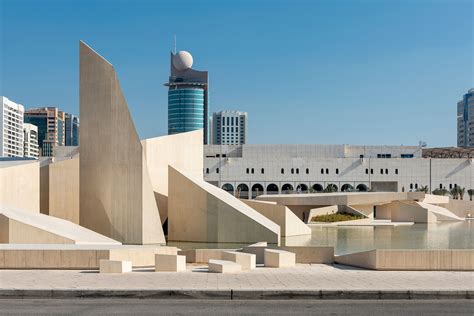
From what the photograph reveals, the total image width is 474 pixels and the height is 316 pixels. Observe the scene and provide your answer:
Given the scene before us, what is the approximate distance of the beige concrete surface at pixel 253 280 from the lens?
11250mm

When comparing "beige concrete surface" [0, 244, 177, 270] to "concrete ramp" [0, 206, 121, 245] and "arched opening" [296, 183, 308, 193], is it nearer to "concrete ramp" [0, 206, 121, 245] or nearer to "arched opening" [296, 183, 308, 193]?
"concrete ramp" [0, 206, 121, 245]

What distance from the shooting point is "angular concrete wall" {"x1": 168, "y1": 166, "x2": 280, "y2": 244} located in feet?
88.9

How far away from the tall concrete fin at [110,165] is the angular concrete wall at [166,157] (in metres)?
3.19

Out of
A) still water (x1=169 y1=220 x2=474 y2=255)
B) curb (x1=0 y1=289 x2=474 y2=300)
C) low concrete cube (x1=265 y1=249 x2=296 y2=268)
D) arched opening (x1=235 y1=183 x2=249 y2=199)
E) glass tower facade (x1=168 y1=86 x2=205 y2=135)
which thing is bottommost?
arched opening (x1=235 y1=183 x2=249 y2=199)

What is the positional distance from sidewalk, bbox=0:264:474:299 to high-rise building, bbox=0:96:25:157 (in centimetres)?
15010

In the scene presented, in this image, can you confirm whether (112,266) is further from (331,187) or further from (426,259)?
(331,187)

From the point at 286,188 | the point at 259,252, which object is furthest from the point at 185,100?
the point at 259,252

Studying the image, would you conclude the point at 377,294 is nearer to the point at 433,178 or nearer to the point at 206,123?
the point at 433,178

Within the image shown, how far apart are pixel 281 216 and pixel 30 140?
159352 millimetres

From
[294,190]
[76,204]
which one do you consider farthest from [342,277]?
[294,190]

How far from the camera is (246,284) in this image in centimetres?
1166

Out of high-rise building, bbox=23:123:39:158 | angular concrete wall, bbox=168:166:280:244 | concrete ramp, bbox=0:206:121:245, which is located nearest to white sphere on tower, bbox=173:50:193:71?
high-rise building, bbox=23:123:39:158

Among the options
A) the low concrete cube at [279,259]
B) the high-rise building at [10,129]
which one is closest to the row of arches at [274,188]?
the low concrete cube at [279,259]

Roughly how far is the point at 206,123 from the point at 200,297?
536 ft
